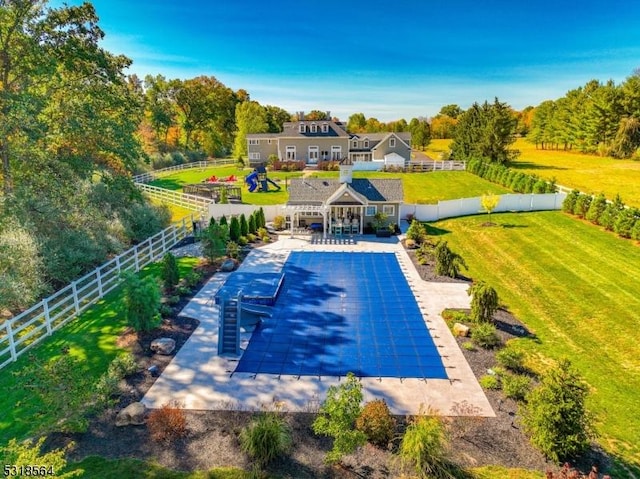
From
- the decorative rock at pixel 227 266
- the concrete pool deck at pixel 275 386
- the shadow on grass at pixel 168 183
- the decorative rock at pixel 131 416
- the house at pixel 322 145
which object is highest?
the house at pixel 322 145

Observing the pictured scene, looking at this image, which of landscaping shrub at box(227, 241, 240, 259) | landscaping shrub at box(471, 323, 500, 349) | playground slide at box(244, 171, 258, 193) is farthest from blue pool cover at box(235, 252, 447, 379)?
playground slide at box(244, 171, 258, 193)

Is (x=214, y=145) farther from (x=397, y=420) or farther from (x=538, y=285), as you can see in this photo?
(x=397, y=420)

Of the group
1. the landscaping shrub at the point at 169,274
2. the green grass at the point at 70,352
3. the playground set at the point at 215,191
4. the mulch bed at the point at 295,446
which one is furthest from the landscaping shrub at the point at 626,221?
the playground set at the point at 215,191

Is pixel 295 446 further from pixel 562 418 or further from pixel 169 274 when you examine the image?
pixel 169 274

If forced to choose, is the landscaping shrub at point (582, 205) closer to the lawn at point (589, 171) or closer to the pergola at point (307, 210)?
the lawn at point (589, 171)

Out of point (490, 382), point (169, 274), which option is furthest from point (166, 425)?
point (169, 274)

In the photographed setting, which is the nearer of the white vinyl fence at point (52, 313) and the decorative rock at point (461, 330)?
the white vinyl fence at point (52, 313)
